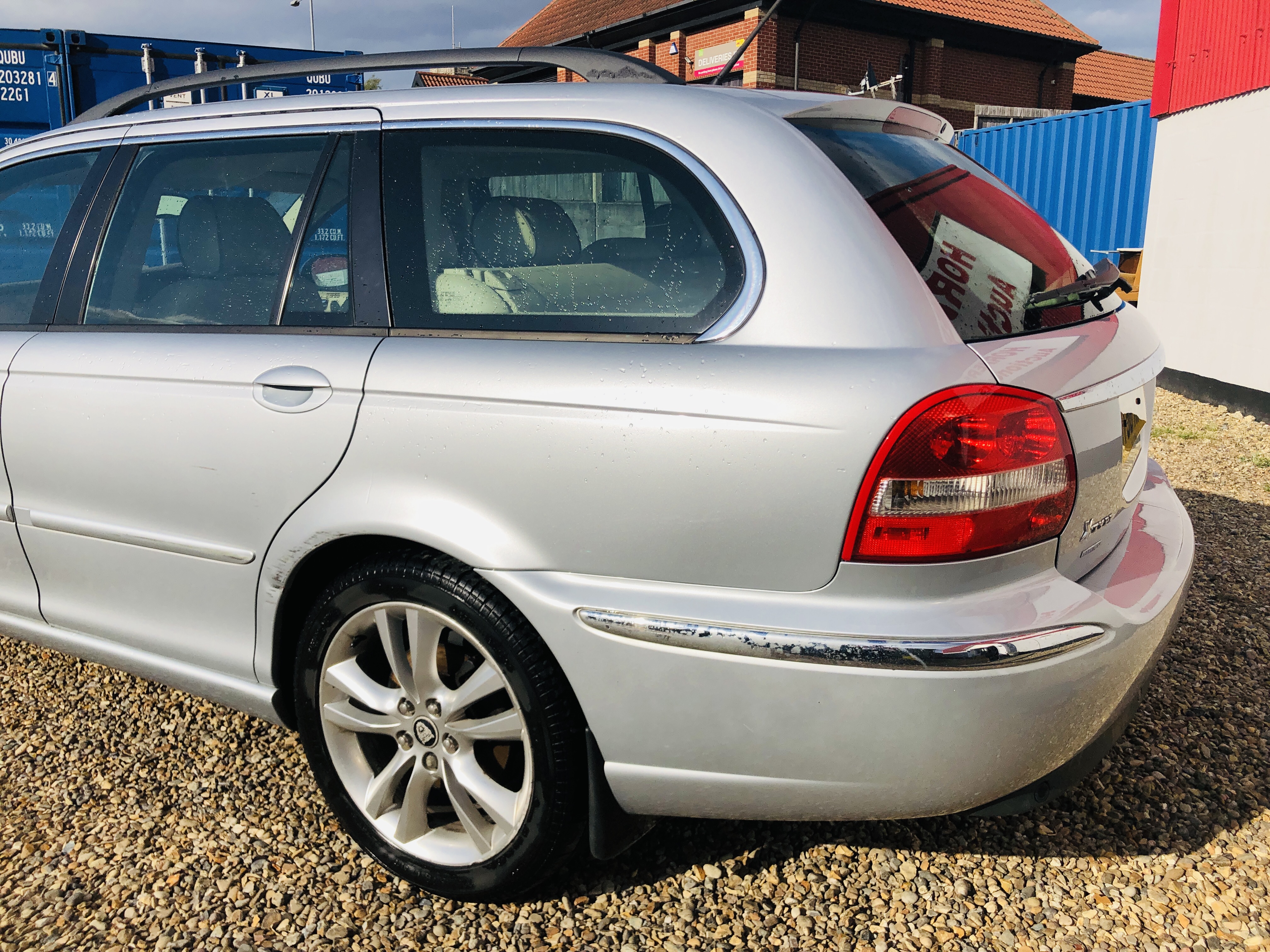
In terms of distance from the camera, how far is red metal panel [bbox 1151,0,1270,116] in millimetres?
7941

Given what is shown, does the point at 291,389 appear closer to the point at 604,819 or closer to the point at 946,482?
the point at 604,819

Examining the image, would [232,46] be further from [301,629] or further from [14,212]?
[301,629]

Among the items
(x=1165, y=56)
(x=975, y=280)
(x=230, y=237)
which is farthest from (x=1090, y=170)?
(x=230, y=237)

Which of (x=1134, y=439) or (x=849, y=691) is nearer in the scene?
(x=849, y=691)

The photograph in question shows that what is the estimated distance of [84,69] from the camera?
9367 mm

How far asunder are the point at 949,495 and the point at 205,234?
2.07m

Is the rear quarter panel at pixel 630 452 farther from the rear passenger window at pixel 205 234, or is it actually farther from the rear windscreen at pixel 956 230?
the rear passenger window at pixel 205 234

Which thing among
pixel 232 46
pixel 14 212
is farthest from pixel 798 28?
pixel 14 212

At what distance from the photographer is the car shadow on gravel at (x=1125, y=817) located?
2.40m

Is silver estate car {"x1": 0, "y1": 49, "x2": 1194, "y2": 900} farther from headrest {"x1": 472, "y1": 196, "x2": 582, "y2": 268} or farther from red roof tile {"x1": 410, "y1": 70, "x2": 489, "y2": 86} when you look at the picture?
red roof tile {"x1": 410, "y1": 70, "x2": 489, "y2": 86}

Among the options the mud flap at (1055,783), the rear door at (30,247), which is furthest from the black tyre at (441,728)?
the rear door at (30,247)

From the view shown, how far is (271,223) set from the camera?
8.29 ft

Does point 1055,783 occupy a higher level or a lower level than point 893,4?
lower

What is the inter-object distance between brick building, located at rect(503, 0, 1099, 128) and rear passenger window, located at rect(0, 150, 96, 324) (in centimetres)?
1876
